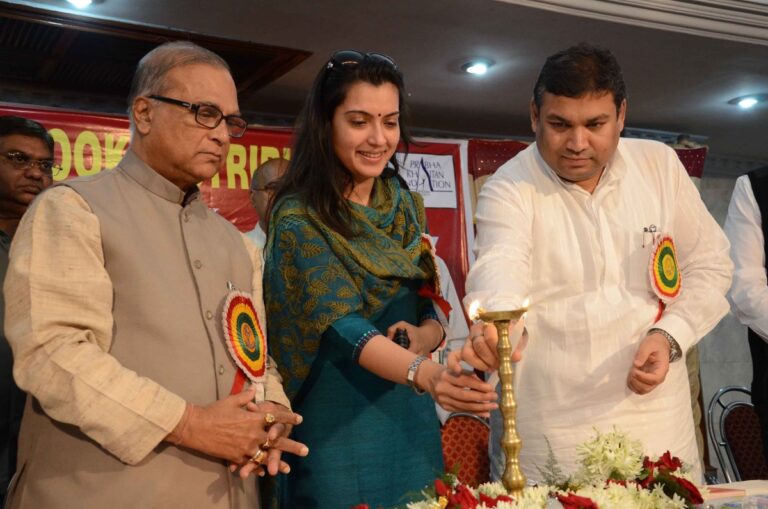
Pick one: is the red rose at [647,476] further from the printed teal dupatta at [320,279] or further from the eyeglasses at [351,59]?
the eyeglasses at [351,59]

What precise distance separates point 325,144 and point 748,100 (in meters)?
5.82

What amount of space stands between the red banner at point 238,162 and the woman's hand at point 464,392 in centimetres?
267

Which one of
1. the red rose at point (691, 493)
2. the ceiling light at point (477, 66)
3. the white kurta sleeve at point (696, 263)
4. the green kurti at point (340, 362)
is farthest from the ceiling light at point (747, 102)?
the red rose at point (691, 493)

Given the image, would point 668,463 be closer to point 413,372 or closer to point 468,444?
point 413,372

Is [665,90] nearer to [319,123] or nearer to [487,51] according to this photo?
[487,51]

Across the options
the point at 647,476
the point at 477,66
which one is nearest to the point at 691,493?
the point at 647,476

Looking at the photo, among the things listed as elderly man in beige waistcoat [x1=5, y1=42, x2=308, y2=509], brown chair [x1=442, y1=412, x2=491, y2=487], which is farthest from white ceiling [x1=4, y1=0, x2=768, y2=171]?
elderly man in beige waistcoat [x1=5, y1=42, x2=308, y2=509]

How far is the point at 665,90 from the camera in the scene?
6438mm

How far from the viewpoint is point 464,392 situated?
1409 mm

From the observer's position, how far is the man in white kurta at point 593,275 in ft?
6.35

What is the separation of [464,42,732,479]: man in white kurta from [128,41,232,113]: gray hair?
0.76 m

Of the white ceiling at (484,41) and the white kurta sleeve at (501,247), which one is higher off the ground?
the white ceiling at (484,41)

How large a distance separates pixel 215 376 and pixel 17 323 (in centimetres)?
37

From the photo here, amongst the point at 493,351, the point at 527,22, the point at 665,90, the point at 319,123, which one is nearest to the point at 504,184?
the point at 319,123
